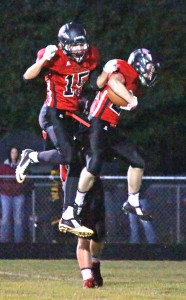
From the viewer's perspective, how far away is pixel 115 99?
1264 centimetres

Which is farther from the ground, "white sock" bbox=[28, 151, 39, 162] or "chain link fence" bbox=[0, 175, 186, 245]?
"white sock" bbox=[28, 151, 39, 162]

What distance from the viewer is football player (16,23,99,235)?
12555 millimetres

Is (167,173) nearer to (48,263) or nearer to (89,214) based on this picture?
(48,263)

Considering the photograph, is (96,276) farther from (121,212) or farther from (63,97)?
(121,212)

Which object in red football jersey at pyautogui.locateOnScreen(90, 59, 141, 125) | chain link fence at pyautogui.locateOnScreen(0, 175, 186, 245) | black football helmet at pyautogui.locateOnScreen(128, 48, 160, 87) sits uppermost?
black football helmet at pyautogui.locateOnScreen(128, 48, 160, 87)

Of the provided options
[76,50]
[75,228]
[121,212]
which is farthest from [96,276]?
[121,212]

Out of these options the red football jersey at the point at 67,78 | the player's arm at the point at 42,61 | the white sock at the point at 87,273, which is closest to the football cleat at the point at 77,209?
the white sock at the point at 87,273

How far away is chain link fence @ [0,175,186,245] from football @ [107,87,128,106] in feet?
23.4

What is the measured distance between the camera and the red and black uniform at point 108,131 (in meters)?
12.7

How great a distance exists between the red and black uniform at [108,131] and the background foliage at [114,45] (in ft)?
30.5

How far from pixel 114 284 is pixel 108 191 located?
22.5ft

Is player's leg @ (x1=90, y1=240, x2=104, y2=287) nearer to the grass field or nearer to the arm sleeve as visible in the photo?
the grass field

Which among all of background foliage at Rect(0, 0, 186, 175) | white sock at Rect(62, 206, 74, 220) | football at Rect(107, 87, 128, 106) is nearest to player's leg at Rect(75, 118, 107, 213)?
white sock at Rect(62, 206, 74, 220)

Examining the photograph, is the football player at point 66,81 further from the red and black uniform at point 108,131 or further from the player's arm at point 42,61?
the red and black uniform at point 108,131
